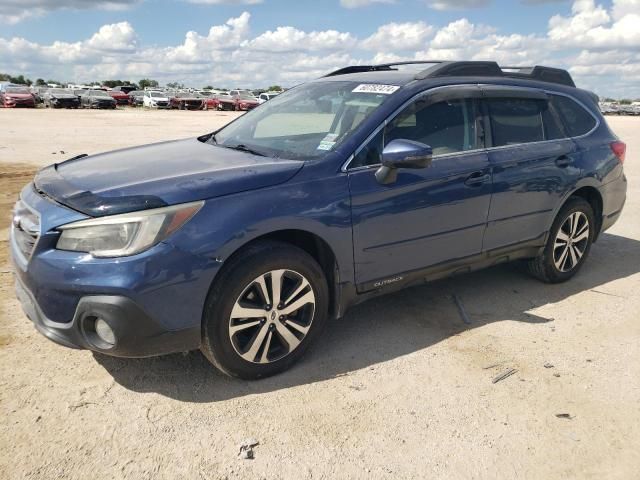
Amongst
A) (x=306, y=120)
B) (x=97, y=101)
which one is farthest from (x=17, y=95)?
(x=306, y=120)

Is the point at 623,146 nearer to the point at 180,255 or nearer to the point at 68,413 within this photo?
the point at 180,255

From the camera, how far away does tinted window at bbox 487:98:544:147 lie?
172 inches

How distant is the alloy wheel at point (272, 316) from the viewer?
3199 mm

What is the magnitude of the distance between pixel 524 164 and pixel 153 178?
2797 mm

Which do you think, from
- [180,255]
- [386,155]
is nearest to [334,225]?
[386,155]

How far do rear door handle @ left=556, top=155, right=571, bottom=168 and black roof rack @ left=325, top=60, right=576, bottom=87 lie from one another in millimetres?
713

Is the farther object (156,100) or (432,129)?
(156,100)

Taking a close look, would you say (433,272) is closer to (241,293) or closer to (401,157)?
(401,157)

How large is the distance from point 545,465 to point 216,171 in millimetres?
2268

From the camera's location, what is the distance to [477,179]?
4121mm

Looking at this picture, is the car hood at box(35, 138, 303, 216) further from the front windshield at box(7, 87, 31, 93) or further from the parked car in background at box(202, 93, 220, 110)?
the parked car in background at box(202, 93, 220, 110)

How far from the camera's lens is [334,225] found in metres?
3.42

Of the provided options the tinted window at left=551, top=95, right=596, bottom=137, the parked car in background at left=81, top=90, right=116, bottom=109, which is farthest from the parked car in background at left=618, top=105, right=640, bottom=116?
the tinted window at left=551, top=95, right=596, bottom=137

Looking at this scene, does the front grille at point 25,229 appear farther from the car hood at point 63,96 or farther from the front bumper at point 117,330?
the car hood at point 63,96
